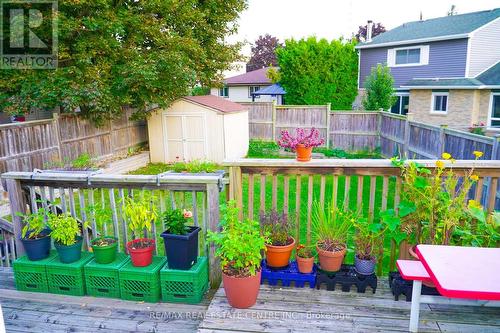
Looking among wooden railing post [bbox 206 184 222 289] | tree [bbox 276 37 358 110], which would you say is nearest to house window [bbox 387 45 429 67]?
tree [bbox 276 37 358 110]

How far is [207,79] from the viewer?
14008mm

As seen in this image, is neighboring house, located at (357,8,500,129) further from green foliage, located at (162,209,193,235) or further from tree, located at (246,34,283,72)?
tree, located at (246,34,283,72)

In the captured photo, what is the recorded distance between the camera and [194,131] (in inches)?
470

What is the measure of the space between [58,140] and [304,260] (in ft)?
Answer: 26.6

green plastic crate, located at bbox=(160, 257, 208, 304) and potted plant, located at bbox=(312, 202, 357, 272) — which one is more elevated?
potted plant, located at bbox=(312, 202, 357, 272)

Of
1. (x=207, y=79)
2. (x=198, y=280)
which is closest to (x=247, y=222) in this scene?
(x=198, y=280)

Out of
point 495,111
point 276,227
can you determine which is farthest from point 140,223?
point 495,111

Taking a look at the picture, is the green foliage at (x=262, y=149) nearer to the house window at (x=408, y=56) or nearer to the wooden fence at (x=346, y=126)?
the wooden fence at (x=346, y=126)

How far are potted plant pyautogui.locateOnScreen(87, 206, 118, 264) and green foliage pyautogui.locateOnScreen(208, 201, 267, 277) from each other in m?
0.93

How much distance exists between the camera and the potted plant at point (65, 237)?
3.13m

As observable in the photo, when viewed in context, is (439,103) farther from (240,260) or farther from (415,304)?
(240,260)

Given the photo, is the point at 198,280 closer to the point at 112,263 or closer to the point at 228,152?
the point at 112,263

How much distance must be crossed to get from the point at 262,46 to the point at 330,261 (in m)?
41.8

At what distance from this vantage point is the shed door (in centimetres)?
1188
